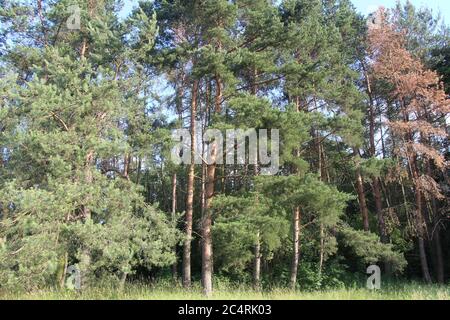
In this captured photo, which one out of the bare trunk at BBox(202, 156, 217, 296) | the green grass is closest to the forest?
the bare trunk at BBox(202, 156, 217, 296)

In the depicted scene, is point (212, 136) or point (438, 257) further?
point (438, 257)

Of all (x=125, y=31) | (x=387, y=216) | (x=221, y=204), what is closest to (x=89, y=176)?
(x=221, y=204)

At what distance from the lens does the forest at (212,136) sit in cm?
1119

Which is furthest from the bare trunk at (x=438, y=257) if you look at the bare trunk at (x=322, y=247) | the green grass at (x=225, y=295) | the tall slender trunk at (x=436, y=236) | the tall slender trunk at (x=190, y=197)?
the green grass at (x=225, y=295)

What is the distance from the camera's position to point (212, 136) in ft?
44.5

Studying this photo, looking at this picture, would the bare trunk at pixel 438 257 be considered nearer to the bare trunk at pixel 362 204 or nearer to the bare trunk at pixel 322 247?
the bare trunk at pixel 362 204

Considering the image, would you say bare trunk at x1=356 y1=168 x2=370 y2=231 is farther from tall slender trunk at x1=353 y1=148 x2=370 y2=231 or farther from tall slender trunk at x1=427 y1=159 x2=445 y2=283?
tall slender trunk at x1=427 y1=159 x2=445 y2=283

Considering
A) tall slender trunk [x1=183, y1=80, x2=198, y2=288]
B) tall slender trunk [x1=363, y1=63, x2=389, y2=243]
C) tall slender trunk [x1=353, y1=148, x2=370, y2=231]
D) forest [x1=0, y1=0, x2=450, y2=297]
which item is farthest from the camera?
tall slender trunk [x1=353, y1=148, x2=370, y2=231]

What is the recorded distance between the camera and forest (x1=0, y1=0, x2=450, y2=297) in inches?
440

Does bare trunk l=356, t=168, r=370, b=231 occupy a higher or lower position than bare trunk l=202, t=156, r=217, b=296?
higher

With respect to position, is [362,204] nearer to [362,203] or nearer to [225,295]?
[362,203]

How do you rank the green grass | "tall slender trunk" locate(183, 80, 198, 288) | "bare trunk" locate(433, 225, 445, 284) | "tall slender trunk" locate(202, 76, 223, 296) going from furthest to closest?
"bare trunk" locate(433, 225, 445, 284) < "tall slender trunk" locate(183, 80, 198, 288) < "tall slender trunk" locate(202, 76, 223, 296) < the green grass

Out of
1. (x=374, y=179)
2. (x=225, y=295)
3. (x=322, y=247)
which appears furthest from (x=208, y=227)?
(x=374, y=179)

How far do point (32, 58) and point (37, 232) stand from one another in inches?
301
